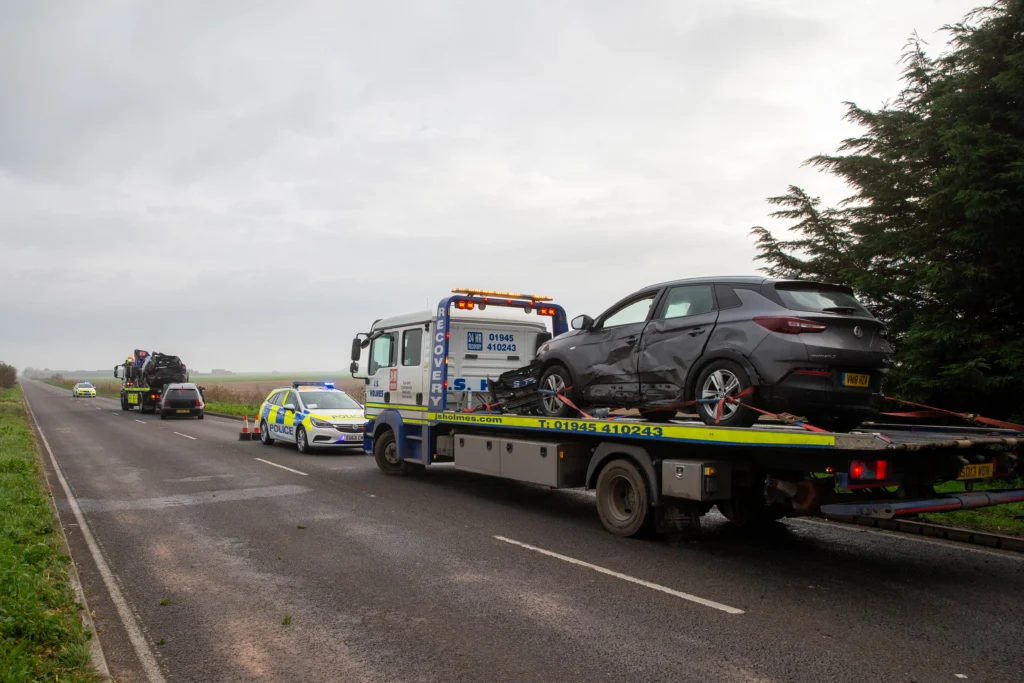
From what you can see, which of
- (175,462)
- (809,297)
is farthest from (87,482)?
(809,297)

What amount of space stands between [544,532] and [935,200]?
7.65m

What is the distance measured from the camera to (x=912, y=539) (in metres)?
7.84

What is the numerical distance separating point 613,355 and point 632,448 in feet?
3.82

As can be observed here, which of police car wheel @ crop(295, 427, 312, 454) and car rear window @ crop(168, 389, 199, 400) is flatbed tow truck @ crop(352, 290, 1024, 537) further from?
car rear window @ crop(168, 389, 199, 400)

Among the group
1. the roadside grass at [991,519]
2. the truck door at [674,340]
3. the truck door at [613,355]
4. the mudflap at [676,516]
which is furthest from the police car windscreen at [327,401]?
the roadside grass at [991,519]

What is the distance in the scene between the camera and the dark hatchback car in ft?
21.0

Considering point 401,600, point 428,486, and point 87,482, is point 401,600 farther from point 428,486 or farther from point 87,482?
point 87,482

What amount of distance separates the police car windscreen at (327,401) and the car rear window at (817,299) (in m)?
12.5

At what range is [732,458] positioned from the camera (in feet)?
22.5

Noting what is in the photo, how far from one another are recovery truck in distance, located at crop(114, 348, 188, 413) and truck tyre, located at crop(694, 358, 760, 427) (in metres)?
34.9

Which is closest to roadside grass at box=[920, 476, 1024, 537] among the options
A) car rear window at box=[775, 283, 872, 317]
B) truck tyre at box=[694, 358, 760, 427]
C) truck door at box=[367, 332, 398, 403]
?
car rear window at box=[775, 283, 872, 317]

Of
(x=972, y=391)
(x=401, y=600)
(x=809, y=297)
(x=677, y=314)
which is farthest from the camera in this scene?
(x=972, y=391)

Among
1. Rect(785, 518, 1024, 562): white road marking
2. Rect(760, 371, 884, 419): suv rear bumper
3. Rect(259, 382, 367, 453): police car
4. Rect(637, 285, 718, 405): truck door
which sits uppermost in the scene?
Rect(637, 285, 718, 405): truck door

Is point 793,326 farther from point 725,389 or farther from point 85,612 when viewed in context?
point 85,612
